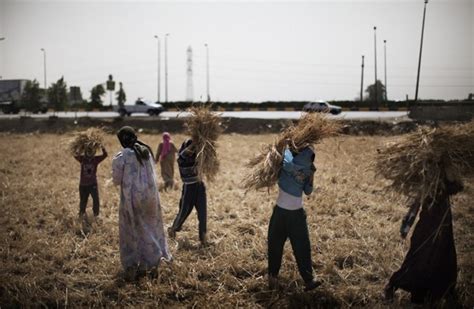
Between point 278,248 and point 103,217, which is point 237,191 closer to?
point 103,217

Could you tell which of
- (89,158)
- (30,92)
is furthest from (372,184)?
(30,92)

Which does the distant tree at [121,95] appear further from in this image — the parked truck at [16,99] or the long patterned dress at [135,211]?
the long patterned dress at [135,211]

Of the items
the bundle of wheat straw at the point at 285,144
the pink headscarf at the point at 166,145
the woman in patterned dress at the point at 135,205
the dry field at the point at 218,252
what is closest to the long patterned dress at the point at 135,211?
the woman in patterned dress at the point at 135,205

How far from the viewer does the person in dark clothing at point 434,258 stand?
4672 millimetres

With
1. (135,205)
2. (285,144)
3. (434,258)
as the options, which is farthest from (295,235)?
(135,205)

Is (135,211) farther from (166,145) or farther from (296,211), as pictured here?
(166,145)

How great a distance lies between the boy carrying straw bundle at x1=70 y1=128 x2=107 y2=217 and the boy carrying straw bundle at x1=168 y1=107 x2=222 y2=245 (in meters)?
2.16

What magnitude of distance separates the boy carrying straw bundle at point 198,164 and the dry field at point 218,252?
1.90 feet

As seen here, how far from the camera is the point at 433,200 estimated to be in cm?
454

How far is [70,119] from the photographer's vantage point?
32.1 meters

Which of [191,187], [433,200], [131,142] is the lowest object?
[191,187]

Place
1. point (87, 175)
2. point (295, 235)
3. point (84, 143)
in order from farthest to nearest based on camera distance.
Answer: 1. point (84, 143)
2. point (87, 175)
3. point (295, 235)

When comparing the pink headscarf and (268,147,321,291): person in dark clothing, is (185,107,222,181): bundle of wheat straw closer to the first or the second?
(268,147,321,291): person in dark clothing

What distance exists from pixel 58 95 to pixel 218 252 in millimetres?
44680
